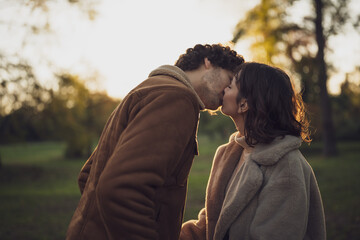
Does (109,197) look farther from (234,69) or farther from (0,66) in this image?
(0,66)

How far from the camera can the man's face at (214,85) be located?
260 cm

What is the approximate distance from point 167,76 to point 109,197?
908mm

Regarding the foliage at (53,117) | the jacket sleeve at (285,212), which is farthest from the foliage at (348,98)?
the jacket sleeve at (285,212)

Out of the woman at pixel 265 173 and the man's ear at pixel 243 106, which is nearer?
the woman at pixel 265 173

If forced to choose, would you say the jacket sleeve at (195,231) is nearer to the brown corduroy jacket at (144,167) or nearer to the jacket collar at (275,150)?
the brown corduroy jacket at (144,167)

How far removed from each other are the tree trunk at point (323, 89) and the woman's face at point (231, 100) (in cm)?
1697

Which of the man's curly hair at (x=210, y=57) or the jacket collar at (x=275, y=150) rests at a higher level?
the man's curly hair at (x=210, y=57)

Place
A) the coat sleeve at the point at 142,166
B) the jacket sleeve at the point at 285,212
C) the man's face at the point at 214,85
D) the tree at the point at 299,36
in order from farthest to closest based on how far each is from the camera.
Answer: the tree at the point at 299,36 → the man's face at the point at 214,85 → the jacket sleeve at the point at 285,212 → the coat sleeve at the point at 142,166

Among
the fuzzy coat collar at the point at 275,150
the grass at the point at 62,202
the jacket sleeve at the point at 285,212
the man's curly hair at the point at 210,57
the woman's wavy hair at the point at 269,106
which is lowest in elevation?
the grass at the point at 62,202

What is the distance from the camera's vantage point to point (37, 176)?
50.5 ft

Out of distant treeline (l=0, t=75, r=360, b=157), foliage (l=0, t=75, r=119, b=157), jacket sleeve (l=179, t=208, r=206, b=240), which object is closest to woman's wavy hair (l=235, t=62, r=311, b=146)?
jacket sleeve (l=179, t=208, r=206, b=240)

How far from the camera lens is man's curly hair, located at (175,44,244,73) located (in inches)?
104

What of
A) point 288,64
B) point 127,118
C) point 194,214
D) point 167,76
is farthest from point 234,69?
point 288,64

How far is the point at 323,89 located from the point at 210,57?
55.8ft
